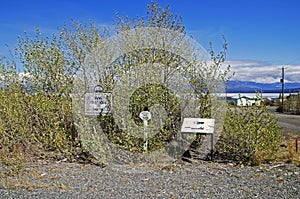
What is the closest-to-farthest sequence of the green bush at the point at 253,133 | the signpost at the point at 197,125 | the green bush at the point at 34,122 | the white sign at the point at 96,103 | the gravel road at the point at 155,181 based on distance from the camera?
the gravel road at the point at 155,181
the green bush at the point at 253,133
the signpost at the point at 197,125
the white sign at the point at 96,103
the green bush at the point at 34,122

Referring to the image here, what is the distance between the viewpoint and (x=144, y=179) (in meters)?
6.44

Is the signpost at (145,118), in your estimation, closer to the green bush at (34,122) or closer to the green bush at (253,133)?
the green bush at (34,122)

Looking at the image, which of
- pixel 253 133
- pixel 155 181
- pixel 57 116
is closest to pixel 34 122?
pixel 57 116

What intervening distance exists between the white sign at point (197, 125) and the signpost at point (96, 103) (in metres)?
1.77

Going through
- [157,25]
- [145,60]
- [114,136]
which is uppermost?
[157,25]

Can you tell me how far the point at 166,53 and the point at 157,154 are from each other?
2.53m

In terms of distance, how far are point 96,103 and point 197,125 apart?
7.46 ft

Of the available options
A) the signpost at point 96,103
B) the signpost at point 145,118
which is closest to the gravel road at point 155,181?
the signpost at point 145,118

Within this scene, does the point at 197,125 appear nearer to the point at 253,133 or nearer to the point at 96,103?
the point at 253,133

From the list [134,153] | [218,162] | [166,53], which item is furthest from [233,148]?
[166,53]

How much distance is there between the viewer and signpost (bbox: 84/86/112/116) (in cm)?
804

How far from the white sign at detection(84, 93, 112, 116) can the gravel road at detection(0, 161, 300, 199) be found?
1229 mm

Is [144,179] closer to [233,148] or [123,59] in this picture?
[233,148]

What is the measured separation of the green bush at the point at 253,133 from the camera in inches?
299
